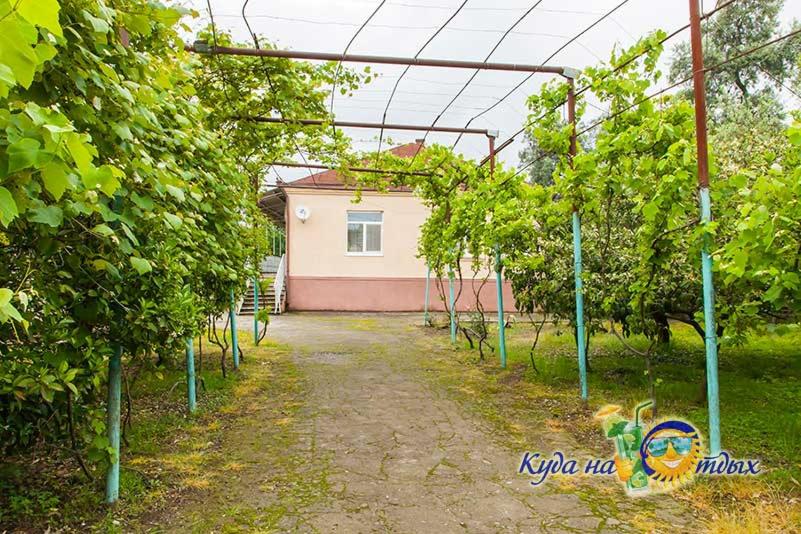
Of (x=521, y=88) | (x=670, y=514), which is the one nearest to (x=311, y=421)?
(x=670, y=514)

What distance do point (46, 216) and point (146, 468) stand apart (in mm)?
2634

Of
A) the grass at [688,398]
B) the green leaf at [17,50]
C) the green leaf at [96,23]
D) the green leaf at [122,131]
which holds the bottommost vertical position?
the grass at [688,398]

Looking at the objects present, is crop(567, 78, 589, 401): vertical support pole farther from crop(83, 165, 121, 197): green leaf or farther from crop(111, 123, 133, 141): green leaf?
crop(83, 165, 121, 197): green leaf

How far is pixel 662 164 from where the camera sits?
10.3 ft

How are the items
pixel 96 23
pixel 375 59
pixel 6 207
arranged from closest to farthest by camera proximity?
pixel 6 207, pixel 96 23, pixel 375 59

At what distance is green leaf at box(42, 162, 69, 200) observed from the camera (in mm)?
1050

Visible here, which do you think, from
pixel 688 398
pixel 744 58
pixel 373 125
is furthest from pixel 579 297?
pixel 744 58

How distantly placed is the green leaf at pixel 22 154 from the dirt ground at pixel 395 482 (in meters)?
2.31

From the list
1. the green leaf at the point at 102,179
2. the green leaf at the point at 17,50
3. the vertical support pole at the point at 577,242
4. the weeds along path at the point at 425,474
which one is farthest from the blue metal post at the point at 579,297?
A: the green leaf at the point at 17,50

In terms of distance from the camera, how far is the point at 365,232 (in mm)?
15531

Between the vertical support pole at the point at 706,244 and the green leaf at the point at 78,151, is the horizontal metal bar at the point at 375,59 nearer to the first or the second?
the vertical support pole at the point at 706,244

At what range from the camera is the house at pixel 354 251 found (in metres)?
15.1

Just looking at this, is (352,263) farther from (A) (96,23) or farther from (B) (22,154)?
(B) (22,154)

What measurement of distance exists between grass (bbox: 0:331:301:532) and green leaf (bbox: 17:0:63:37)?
246 centimetres
